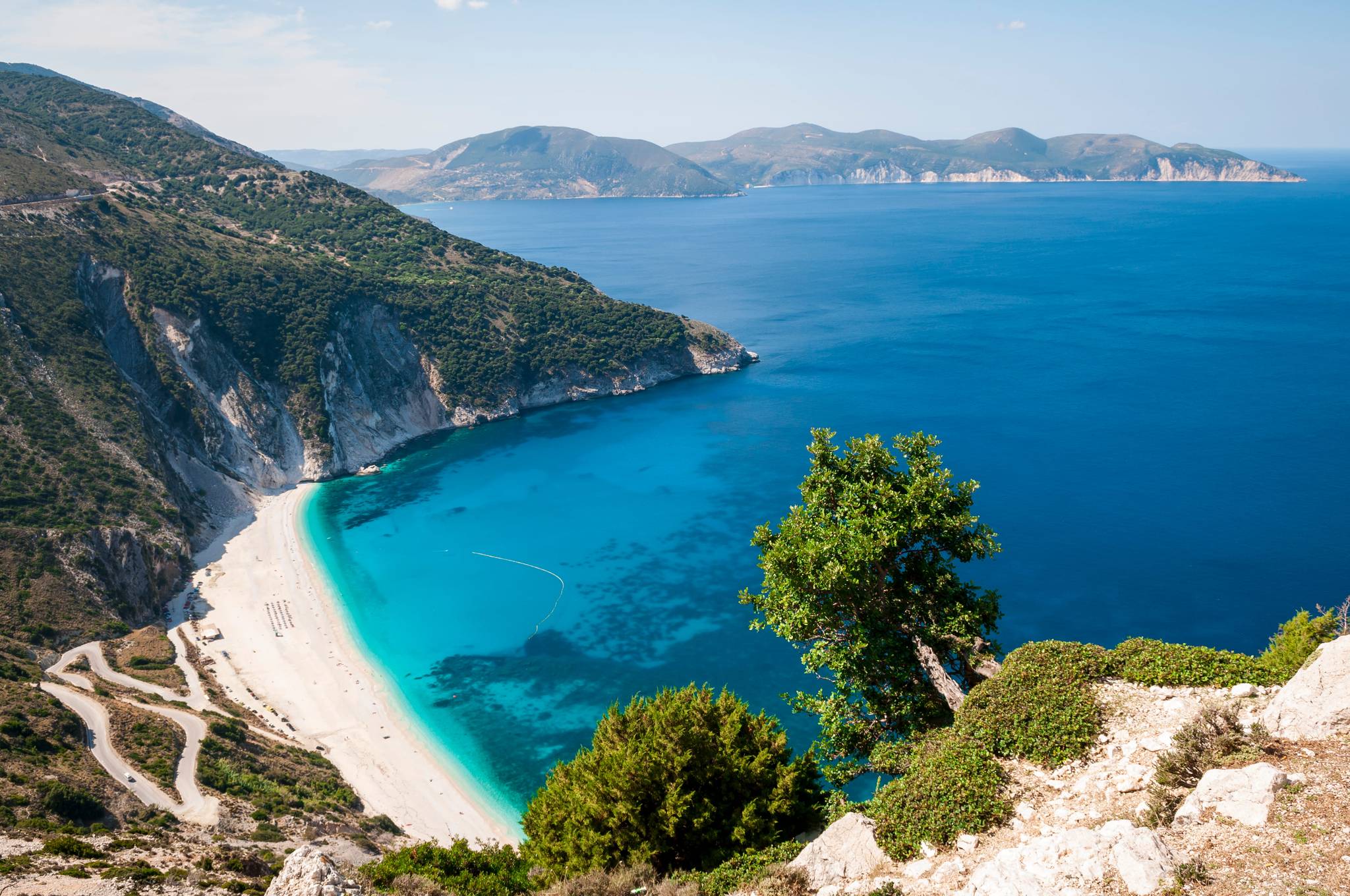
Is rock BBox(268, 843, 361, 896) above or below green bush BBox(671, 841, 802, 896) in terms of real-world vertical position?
below

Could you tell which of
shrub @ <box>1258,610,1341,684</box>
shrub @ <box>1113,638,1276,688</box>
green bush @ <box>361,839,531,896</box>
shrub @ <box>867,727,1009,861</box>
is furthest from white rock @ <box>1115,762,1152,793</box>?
green bush @ <box>361,839,531,896</box>

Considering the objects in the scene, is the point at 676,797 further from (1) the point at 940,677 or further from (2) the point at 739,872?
(1) the point at 940,677

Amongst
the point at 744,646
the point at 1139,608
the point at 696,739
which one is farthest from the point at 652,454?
the point at 696,739

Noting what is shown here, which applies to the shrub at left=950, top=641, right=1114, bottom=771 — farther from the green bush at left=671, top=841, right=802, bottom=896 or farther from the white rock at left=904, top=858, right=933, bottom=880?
the green bush at left=671, top=841, right=802, bottom=896

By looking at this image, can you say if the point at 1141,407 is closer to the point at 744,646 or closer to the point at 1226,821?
the point at 744,646

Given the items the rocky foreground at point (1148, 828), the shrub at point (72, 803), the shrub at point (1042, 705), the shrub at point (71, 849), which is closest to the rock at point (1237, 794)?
the rocky foreground at point (1148, 828)
